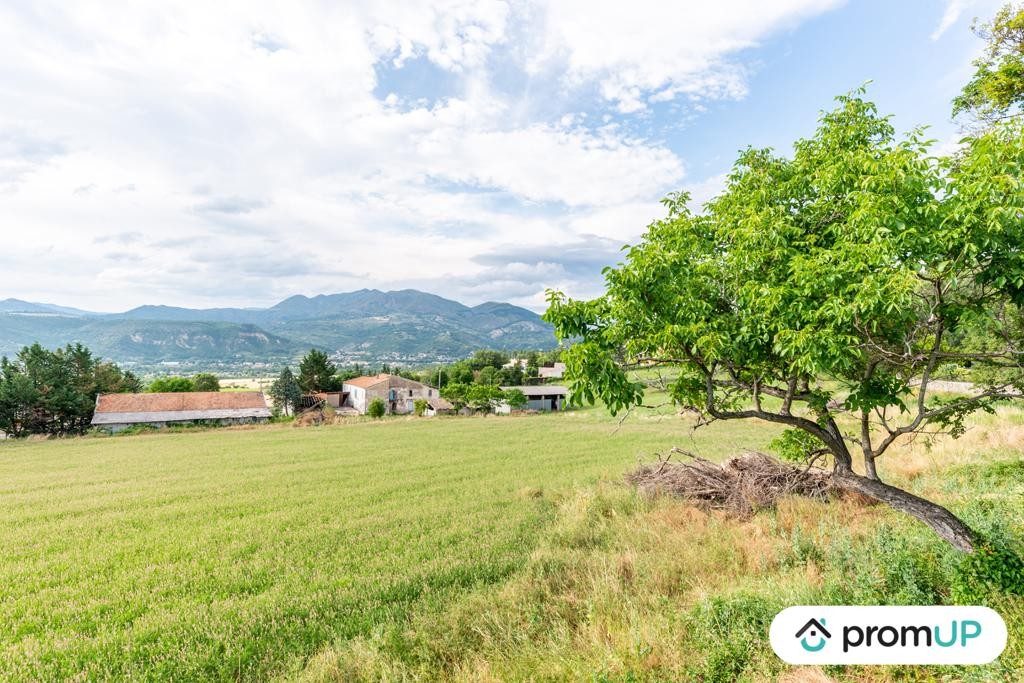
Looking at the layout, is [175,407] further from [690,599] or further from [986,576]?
[986,576]

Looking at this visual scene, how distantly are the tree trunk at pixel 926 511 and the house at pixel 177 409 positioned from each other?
66.2 metres

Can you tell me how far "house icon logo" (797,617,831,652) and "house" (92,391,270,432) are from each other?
2615 inches

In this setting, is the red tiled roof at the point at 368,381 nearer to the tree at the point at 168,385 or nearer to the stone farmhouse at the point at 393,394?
the stone farmhouse at the point at 393,394

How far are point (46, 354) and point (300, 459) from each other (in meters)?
49.6

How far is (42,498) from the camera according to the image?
55.5 ft

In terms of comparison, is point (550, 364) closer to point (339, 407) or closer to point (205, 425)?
point (339, 407)

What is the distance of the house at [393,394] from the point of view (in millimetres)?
88875

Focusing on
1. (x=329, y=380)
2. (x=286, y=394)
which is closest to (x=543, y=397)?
(x=329, y=380)

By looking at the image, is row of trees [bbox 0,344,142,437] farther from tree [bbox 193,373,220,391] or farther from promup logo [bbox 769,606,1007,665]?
promup logo [bbox 769,606,1007,665]

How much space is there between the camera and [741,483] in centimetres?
1245

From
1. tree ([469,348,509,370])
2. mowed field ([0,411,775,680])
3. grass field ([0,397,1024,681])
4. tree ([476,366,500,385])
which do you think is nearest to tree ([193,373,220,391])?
tree ([476,366,500,385])

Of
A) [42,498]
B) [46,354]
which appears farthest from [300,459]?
[46,354]

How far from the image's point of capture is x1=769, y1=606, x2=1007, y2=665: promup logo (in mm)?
4625

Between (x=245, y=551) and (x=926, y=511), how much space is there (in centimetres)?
1339
